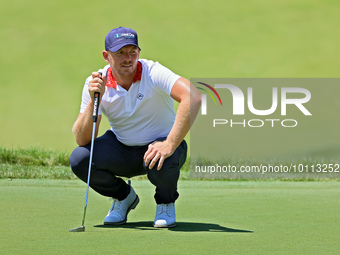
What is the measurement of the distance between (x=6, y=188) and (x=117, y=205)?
2217mm

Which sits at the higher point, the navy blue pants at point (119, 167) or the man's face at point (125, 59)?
the man's face at point (125, 59)

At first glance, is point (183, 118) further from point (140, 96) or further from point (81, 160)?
point (81, 160)

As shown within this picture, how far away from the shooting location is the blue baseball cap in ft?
12.9

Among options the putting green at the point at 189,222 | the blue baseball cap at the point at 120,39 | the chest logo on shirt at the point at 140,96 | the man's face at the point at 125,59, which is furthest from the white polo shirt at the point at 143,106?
the putting green at the point at 189,222

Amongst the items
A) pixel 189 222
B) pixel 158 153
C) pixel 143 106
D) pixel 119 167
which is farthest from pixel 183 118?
pixel 189 222

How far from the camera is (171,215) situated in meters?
4.11

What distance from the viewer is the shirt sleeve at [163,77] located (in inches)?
157

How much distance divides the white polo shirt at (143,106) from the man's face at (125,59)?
0.12 metres

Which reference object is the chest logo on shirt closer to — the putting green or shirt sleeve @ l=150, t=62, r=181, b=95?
shirt sleeve @ l=150, t=62, r=181, b=95

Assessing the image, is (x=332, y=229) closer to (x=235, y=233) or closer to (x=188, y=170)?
(x=235, y=233)

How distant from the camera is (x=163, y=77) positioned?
13.3ft

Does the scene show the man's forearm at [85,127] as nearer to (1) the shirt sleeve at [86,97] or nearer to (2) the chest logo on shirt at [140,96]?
(1) the shirt sleeve at [86,97]

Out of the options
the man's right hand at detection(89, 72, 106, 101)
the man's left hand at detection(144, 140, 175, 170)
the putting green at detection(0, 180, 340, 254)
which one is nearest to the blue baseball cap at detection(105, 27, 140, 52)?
the man's right hand at detection(89, 72, 106, 101)

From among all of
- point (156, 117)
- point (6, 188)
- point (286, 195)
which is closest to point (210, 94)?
point (286, 195)
